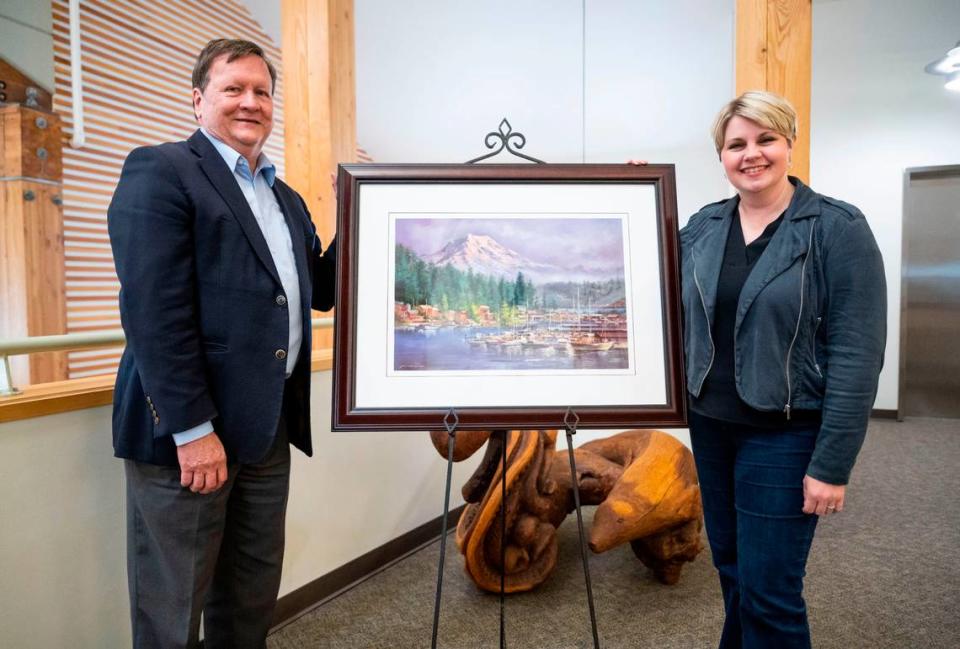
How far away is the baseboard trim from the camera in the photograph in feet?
7.46

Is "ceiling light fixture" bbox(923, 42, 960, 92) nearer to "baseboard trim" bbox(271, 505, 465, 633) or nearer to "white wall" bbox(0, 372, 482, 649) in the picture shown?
"baseboard trim" bbox(271, 505, 465, 633)

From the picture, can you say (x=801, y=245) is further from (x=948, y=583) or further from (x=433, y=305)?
(x=948, y=583)

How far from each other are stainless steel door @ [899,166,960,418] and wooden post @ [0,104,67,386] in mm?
7259

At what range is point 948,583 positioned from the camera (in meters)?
2.52

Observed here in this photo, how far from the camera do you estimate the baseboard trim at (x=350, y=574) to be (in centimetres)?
227

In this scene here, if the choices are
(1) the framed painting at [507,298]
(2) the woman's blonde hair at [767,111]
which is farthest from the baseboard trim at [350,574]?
(2) the woman's blonde hair at [767,111]

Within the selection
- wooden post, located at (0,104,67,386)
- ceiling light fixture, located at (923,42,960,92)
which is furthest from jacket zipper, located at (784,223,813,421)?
ceiling light fixture, located at (923,42,960,92)

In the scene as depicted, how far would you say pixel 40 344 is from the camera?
1530 millimetres

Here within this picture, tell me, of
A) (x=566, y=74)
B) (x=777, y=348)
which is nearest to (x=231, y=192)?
(x=777, y=348)

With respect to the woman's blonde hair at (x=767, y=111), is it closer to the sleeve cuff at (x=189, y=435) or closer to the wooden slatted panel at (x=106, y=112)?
the sleeve cuff at (x=189, y=435)

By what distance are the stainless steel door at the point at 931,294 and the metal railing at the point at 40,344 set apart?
6.45m

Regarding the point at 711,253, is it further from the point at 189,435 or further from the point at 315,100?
the point at 315,100

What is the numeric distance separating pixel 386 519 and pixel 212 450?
162 centimetres

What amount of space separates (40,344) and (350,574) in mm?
1577
